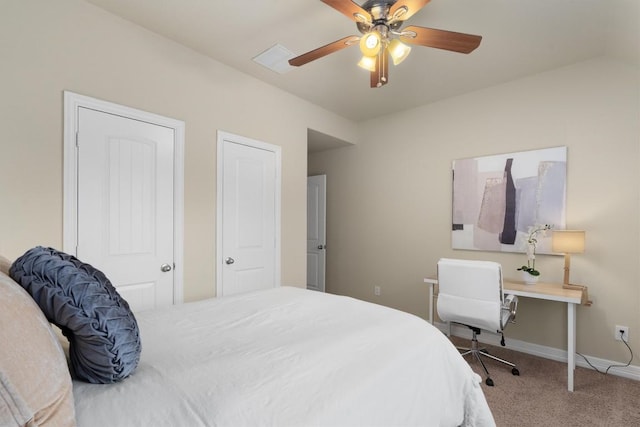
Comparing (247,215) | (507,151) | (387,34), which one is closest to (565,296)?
(507,151)

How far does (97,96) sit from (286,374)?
2.28 m

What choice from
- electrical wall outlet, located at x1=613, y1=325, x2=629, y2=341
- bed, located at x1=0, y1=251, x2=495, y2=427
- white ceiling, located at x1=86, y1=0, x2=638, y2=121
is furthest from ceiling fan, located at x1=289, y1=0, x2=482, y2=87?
electrical wall outlet, located at x1=613, y1=325, x2=629, y2=341

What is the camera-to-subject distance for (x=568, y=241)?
2.63 meters

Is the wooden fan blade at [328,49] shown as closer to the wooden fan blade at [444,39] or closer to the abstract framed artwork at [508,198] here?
the wooden fan blade at [444,39]

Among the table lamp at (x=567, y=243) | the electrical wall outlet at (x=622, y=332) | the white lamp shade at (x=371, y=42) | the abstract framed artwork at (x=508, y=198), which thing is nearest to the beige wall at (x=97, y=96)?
the white lamp shade at (x=371, y=42)

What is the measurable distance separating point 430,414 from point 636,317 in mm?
2605

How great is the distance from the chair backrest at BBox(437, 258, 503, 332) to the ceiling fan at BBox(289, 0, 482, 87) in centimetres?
164

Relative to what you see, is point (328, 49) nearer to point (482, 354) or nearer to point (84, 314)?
point (84, 314)

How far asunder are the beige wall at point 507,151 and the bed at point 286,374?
213 centimetres

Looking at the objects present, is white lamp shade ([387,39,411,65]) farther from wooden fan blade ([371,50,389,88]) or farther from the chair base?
the chair base

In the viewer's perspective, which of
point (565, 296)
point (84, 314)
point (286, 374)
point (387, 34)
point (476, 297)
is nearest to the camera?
point (84, 314)

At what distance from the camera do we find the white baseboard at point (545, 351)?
8.54 feet

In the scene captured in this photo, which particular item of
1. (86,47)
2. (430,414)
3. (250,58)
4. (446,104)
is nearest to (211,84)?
(250,58)

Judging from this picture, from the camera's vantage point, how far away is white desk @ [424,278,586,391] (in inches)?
95.3
